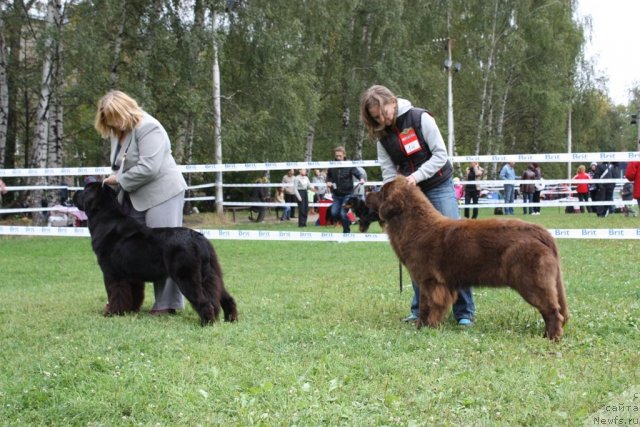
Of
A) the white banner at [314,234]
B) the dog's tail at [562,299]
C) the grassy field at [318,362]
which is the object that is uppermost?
the white banner at [314,234]


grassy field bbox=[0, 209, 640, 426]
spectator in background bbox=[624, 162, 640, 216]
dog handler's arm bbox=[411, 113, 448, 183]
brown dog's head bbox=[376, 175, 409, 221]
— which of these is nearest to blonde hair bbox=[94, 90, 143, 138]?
grassy field bbox=[0, 209, 640, 426]

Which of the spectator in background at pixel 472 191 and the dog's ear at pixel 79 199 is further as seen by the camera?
the spectator in background at pixel 472 191

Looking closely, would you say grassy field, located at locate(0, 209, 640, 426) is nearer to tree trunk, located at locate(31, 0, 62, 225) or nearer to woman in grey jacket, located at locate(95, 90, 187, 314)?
woman in grey jacket, located at locate(95, 90, 187, 314)

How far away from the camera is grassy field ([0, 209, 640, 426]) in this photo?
11.9 feet

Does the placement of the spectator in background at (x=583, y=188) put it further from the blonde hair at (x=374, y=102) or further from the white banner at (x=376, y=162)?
the blonde hair at (x=374, y=102)

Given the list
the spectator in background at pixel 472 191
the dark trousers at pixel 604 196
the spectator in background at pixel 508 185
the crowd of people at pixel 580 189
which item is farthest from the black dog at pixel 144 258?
the dark trousers at pixel 604 196

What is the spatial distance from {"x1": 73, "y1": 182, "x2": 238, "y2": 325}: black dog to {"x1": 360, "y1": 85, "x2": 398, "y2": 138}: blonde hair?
1773 mm

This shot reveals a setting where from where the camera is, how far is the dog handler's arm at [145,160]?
6.16 metres

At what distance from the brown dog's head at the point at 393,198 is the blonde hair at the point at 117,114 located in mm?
2432

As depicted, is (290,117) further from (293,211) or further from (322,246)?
(322,246)

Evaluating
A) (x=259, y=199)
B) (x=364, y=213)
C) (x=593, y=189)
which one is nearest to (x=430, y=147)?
(x=364, y=213)

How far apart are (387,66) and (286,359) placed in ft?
82.7

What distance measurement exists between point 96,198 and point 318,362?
2937 mm

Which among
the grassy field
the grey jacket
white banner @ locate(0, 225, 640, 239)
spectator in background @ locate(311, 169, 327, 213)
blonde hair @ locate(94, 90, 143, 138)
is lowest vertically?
the grassy field
